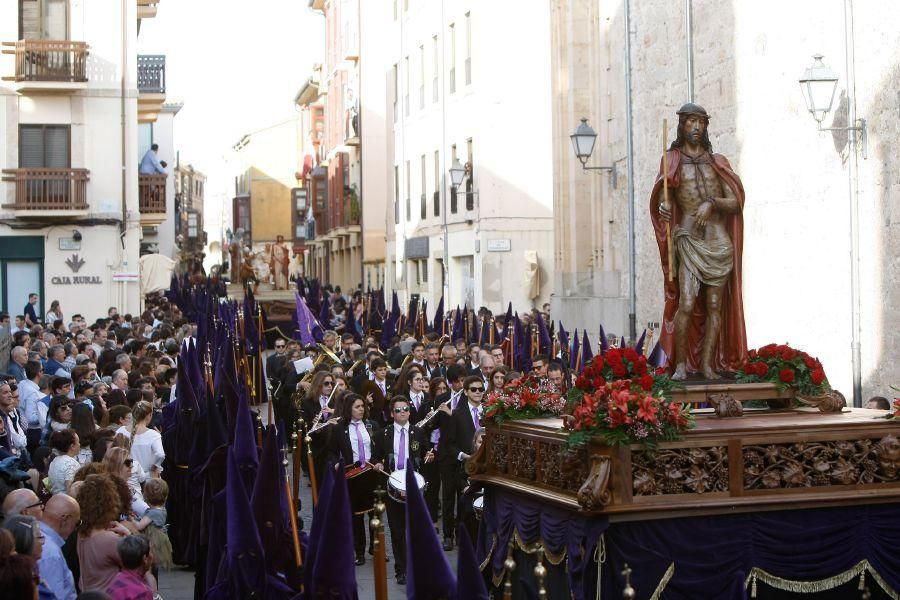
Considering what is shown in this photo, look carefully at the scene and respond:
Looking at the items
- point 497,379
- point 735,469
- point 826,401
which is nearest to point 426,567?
point 735,469

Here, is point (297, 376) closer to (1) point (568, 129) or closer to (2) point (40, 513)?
(2) point (40, 513)

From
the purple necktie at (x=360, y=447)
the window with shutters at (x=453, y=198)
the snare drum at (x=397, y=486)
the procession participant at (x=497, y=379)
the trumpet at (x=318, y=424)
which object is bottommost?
the snare drum at (x=397, y=486)

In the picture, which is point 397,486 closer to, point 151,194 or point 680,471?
point 680,471

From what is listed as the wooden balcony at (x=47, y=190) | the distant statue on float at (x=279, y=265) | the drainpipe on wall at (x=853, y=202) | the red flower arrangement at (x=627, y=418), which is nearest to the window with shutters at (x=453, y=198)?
the distant statue on float at (x=279, y=265)

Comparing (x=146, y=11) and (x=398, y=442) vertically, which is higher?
(x=146, y=11)

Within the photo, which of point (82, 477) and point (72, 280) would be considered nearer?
point (82, 477)

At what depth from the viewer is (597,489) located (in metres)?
8.55

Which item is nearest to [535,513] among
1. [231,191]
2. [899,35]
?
[899,35]

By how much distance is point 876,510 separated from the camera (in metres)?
9.31

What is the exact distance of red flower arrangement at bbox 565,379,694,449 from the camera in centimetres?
864

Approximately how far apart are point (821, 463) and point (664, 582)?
4.05 feet

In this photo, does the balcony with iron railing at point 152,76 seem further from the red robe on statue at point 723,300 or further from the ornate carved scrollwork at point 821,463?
the ornate carved scrollwork at point 821,463

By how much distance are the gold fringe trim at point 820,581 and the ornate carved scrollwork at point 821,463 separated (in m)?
0.56

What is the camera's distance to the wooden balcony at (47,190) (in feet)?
120
